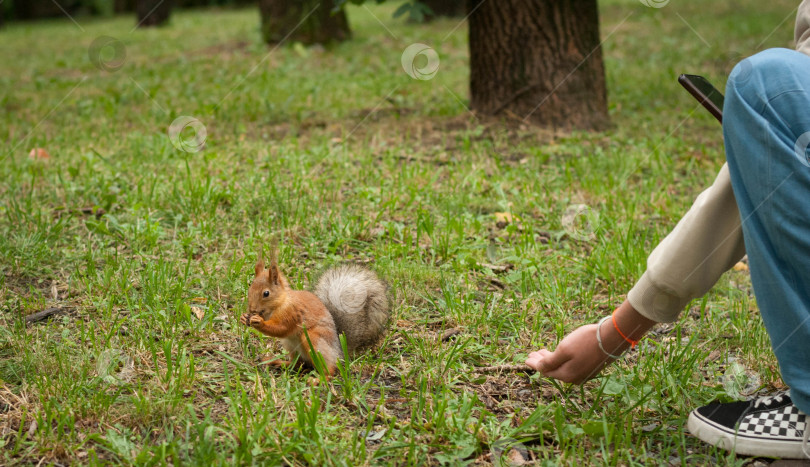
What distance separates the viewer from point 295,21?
361 inches

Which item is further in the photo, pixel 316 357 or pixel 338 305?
pixel 338 305

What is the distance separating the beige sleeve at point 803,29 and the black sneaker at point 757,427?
32.4 inches

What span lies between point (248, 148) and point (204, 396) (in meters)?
2.56

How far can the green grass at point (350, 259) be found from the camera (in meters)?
1.82

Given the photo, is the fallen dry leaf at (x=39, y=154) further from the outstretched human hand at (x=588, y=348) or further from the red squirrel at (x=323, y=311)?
the outstretched human hand at (x=588, y=348)

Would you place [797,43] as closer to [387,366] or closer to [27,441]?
[387,366]

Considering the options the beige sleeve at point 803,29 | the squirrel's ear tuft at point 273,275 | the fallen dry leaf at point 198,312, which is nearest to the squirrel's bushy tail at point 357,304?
the squirrel's ear tuft at point 273,275

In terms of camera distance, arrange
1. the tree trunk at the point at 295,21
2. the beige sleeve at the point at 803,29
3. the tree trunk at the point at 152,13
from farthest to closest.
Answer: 1. the tree trunk at the point at 152,13
2. the tree trunk at the point at 295,21
3. the beige sleeve at the point at 803,29

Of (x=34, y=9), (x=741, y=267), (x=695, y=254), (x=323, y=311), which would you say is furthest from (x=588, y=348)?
(x=34, y=9)

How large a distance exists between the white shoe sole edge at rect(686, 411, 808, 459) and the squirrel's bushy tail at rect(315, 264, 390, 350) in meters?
0.89

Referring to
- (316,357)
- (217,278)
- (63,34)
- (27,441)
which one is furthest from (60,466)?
(63,34)

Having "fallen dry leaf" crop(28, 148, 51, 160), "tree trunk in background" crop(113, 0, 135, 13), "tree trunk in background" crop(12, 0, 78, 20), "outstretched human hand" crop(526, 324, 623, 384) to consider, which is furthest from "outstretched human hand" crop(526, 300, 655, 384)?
"tree trunk in background" crop(113, 0, 135, 13)

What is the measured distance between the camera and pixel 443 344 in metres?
2.36

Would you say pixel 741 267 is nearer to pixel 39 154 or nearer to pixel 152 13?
pixel 39 154
